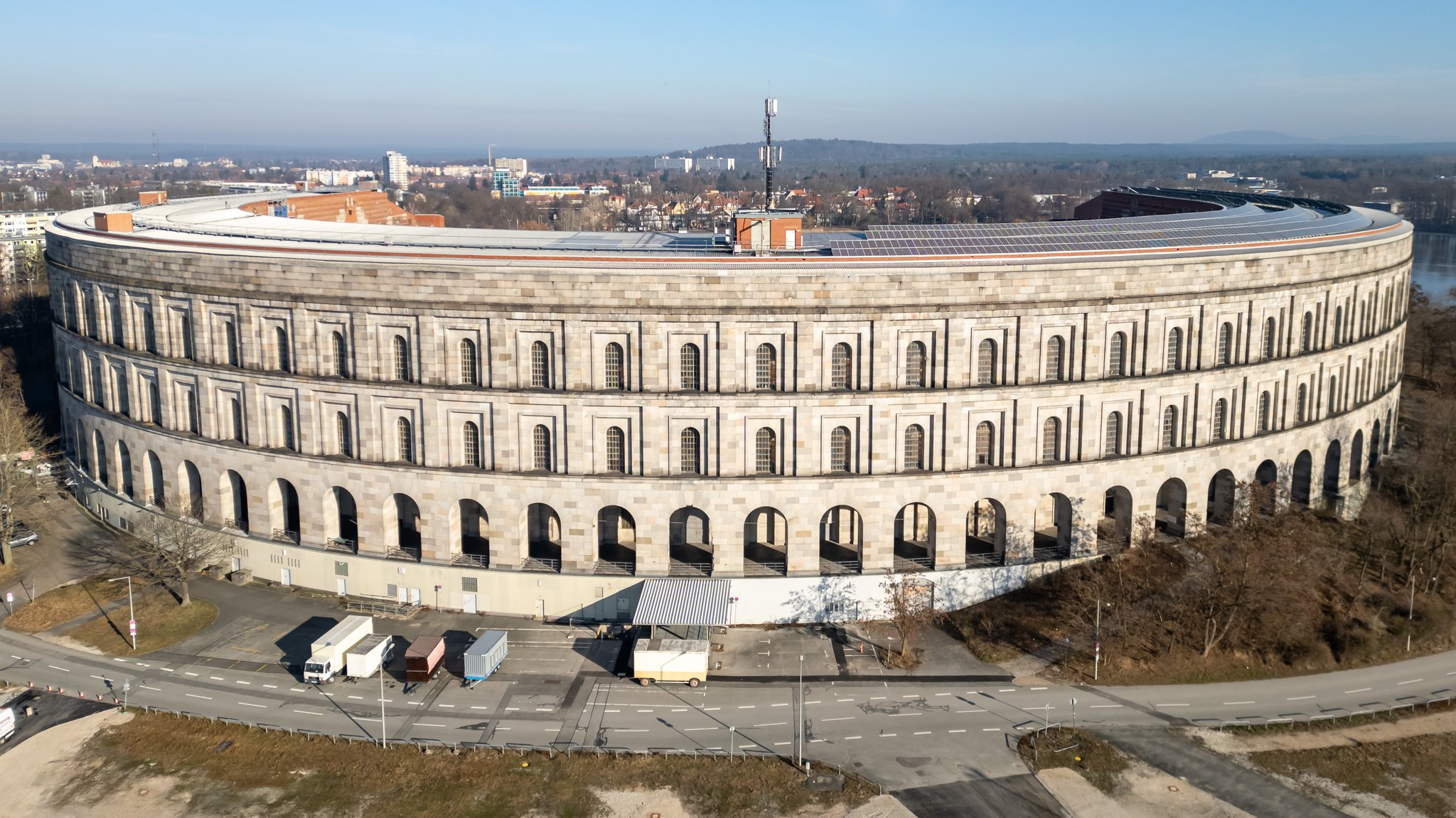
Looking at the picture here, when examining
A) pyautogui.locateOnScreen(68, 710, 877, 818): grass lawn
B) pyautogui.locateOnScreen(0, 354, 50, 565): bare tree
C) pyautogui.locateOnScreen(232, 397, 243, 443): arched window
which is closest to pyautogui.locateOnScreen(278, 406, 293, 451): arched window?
pyautogui.locateOnScreen(232, 397, 243, 443): arched window

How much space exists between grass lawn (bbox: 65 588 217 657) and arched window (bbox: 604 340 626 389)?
31118mm

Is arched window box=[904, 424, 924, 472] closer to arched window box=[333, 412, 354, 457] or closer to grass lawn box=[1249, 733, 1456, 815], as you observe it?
grass lawn box=[1249, 733, 1456, 815]

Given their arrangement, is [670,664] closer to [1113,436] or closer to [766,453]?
[766,453]

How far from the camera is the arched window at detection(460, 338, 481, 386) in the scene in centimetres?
7431

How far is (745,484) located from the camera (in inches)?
2889

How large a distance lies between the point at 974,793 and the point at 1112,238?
4507 cm

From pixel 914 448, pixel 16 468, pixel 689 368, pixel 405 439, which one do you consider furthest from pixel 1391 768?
pixel 16 468

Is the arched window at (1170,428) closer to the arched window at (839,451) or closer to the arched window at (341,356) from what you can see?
the arched window at (839,451)

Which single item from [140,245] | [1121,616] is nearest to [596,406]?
[1121,616]

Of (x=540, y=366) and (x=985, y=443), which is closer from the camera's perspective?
(x=540, y=366)

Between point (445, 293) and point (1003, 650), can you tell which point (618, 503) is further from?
point (1003, 650)

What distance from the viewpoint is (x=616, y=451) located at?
244 feet

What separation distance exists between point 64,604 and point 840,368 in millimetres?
55654

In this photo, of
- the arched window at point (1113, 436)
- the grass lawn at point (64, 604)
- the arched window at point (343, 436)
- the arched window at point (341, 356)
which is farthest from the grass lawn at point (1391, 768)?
the grass lawn at point (64, 604)
